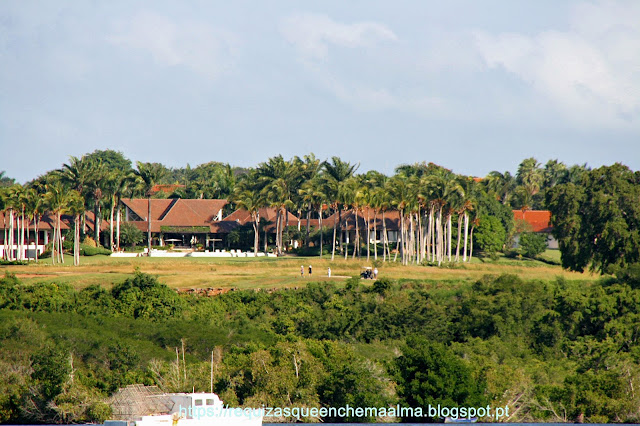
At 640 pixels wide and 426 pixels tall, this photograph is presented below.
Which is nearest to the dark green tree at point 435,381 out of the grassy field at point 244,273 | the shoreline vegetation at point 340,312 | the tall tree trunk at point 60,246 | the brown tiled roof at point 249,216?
the shoreline vegetation at point 340,312

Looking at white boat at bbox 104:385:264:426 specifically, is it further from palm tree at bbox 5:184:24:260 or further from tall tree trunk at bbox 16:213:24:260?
tall tree trunk at bbox 16:213:24:260

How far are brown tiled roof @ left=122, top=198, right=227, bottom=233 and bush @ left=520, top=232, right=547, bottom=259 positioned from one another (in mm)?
41764

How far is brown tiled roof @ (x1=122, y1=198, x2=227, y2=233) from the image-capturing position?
124m

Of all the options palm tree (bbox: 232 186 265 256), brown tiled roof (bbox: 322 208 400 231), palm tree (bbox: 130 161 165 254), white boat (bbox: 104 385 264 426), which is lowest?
white boat (bbox: 104 385 264 426)

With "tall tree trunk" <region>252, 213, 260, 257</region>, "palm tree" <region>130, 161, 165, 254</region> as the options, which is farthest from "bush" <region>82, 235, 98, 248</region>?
"tall tree trunk" <region>252, 213, 260, 257</region>

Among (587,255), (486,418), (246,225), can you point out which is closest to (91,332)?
(486,418)

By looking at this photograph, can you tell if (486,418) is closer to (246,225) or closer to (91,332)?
(91,332)

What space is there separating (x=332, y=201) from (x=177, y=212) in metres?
27.7

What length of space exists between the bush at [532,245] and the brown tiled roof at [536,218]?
10068 mm

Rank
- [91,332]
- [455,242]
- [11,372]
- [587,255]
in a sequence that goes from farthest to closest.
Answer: [455,242] → [587,255] → [91,332] → [11,372]

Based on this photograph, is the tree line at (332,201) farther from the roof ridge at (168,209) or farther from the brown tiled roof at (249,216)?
the roof ridge at (168,209)

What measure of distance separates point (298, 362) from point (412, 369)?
5988 millimetres

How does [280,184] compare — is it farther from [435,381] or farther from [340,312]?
[435,381]

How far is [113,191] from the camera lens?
11356cm
